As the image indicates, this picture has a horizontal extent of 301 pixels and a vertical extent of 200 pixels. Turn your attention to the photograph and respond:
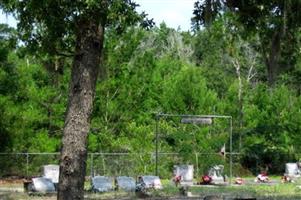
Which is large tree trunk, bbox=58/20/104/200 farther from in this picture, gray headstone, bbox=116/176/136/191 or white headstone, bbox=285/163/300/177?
white headstone, bbox=285/163/300/177

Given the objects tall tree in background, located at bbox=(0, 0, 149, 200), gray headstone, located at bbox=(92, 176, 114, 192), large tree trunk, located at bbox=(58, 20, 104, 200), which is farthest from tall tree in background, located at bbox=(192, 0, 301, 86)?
gray headstone, located at bbox=(92, 176, 114, 192)

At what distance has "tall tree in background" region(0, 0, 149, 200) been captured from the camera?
379 inches

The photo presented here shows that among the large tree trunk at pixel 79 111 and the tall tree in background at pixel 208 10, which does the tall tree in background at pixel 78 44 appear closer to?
the large tree trunk at pixel 79 111

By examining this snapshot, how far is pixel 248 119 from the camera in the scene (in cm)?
3975

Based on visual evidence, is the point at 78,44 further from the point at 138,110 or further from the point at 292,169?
the point at 292,169

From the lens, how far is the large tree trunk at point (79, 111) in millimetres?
9594

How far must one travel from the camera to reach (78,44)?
10.1 m

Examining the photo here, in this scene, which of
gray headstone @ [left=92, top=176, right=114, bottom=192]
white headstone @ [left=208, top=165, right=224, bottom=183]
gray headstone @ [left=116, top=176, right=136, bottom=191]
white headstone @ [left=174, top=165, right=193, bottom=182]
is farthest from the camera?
white headstone @ [left=208, top=165, right=224, bottom=183]

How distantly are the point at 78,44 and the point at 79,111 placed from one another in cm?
112

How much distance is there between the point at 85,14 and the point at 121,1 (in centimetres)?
60

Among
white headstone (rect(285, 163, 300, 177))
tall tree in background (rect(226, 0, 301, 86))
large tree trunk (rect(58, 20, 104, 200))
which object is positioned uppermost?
tall tree in background (rect(226, 0, 301, 86))

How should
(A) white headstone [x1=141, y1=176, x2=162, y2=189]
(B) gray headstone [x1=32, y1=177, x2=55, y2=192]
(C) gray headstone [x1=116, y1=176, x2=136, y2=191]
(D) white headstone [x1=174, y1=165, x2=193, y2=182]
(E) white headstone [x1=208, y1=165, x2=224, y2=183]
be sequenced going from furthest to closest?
(E) white headstone [x1=208, y1=165, x2=224, y2=183] → (D) white headstone [x1=174, y1=165, x2=193, y2=182] → (C) gray headstone [x1=116, y1=176, x2=136, y2=191] → (A) white headstone [x1=141, y1=176, x2=162, y2=189] → (B) gray headstone [x1=32, y1=177, x2=55, y2=192]

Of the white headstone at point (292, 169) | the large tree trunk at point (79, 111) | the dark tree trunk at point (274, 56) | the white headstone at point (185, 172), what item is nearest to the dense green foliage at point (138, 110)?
the white headstone at point (185, 172)

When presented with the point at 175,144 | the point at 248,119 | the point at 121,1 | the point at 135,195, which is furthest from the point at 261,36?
the point at 248,119
